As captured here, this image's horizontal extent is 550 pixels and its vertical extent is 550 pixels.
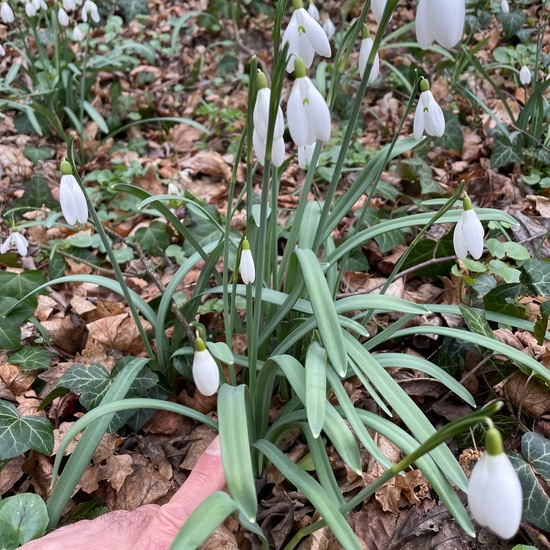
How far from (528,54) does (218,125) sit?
79.0 inches

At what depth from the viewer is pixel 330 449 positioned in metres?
1.69

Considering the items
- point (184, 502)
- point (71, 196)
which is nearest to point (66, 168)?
point (71, 196)

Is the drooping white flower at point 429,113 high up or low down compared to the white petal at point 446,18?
down

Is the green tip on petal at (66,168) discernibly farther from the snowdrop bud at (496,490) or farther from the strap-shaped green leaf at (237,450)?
the snowdrop bud at (496,490)

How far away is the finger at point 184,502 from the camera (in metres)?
1.21

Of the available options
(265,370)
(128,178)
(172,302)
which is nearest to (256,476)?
(265,370)

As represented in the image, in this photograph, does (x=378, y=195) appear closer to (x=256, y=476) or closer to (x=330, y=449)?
(x=330, y=449)

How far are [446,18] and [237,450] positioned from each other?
95 cm

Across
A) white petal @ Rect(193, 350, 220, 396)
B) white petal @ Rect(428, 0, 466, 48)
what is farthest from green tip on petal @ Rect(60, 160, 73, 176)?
white petal @ Rect(428, 0, 466, 48)

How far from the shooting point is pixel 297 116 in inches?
41.8

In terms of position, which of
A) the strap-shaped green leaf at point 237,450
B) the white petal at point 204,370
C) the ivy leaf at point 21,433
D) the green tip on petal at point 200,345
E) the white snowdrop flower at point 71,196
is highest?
the white snowdrop flower at point 71,196

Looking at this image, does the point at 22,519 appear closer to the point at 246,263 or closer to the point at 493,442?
the point at 246,263

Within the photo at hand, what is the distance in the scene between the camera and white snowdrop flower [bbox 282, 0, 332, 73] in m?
1.22

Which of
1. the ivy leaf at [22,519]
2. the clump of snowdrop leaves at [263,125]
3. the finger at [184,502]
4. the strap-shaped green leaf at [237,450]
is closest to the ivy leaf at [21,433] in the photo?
the ivy leaf at [22,519]
